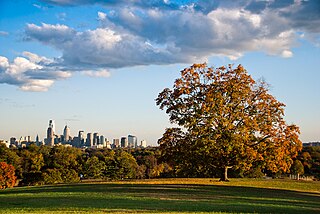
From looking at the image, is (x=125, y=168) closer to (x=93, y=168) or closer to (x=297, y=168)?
(x=93, y=168)

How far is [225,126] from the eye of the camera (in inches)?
1604

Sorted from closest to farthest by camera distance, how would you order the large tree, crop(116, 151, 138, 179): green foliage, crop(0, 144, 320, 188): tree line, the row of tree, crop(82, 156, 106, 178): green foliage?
the large tree, crop(0, 144, 320, 188): tree line, the row of tree, crop(82, 156, 106, 178): green foliage, crop(116, 151, 138, 179): green foliage

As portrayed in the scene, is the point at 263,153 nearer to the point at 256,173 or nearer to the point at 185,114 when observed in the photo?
the point at 185,114

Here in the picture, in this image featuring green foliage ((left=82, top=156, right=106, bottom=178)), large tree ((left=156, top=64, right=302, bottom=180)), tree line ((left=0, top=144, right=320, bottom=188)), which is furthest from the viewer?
green foliage ((left=82, top=156, right=106, bottom=178))

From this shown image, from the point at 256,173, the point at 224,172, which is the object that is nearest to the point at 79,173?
the point at 256,173

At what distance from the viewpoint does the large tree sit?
40.6m

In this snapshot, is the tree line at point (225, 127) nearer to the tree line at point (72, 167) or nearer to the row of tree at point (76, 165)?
the tree line at point (72, 167)

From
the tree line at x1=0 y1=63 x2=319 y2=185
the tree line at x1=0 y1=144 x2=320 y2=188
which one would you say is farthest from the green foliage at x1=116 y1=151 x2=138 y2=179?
the tree line at x1=0 y1=63 x2=319 y2=185

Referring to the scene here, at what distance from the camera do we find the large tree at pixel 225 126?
4059 centimetres

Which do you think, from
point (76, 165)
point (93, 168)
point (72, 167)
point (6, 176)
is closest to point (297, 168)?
point (93, 168)

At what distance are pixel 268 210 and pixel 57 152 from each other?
7519cm

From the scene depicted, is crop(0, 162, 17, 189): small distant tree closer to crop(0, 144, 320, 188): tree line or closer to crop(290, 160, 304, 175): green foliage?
crop(0, 144, 320, 188): tree line

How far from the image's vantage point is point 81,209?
21719 millimetres

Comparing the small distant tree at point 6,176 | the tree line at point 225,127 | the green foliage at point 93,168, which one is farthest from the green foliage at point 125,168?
the tree line at point 225,127
